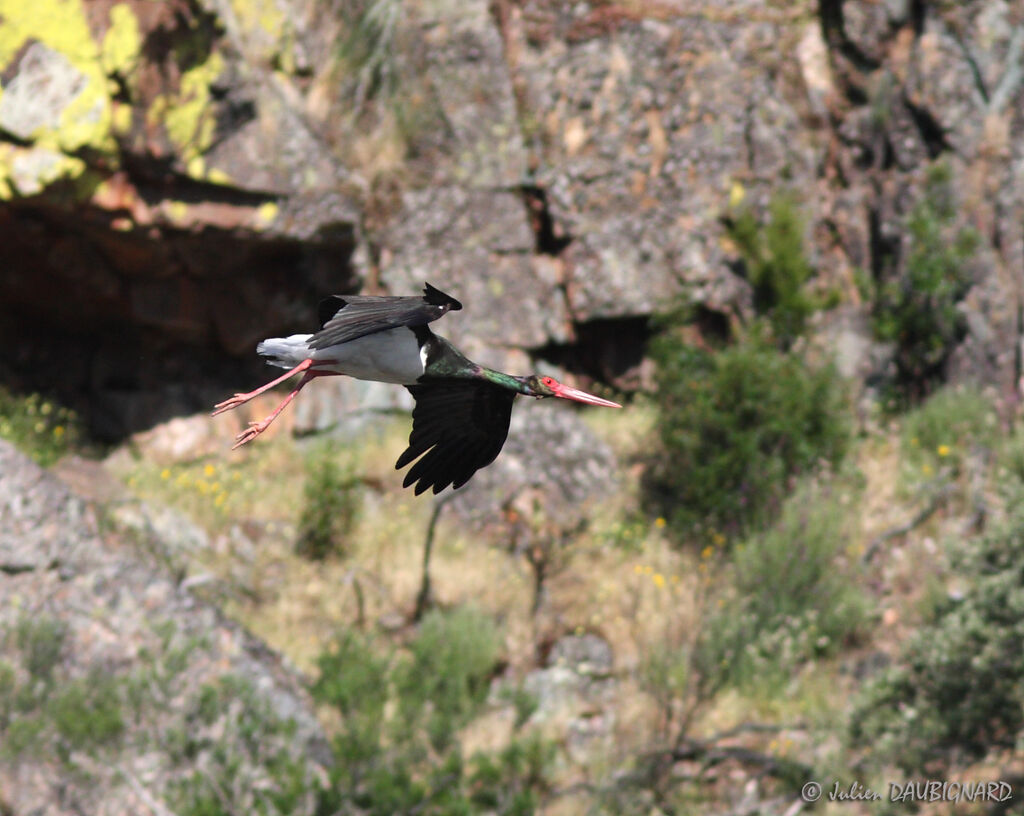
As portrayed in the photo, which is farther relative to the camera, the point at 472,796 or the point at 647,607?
the point at 647,607

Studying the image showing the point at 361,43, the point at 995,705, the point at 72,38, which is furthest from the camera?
the point at 361,43

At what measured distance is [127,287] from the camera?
33.7ft

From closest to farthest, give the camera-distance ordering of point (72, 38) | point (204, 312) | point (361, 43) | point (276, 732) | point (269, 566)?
1. point (276, 732)
2. point (72, 38)
3. point (269, 566)
4. point (204, 312)
5. point (361, 43)

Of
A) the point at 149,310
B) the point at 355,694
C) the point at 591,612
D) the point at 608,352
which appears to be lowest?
the point at 591,612

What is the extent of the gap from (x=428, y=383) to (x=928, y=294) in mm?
7798

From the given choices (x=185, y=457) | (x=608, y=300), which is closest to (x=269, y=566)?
(x=185, y=457)

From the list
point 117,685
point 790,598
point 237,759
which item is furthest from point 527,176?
point 237,759

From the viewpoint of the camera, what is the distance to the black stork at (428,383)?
4293 mm

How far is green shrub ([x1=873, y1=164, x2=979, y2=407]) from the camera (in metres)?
11.2

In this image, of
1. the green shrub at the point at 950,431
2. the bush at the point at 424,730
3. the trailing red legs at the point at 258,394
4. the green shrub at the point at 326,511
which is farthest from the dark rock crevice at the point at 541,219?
the trailing red legs at the point at 258,394

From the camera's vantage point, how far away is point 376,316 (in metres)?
3.88

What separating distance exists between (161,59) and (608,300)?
169 inches

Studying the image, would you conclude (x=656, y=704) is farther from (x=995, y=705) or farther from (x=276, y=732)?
(x=276, y=732)

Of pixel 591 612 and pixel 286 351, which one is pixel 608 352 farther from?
pixel 286 351
